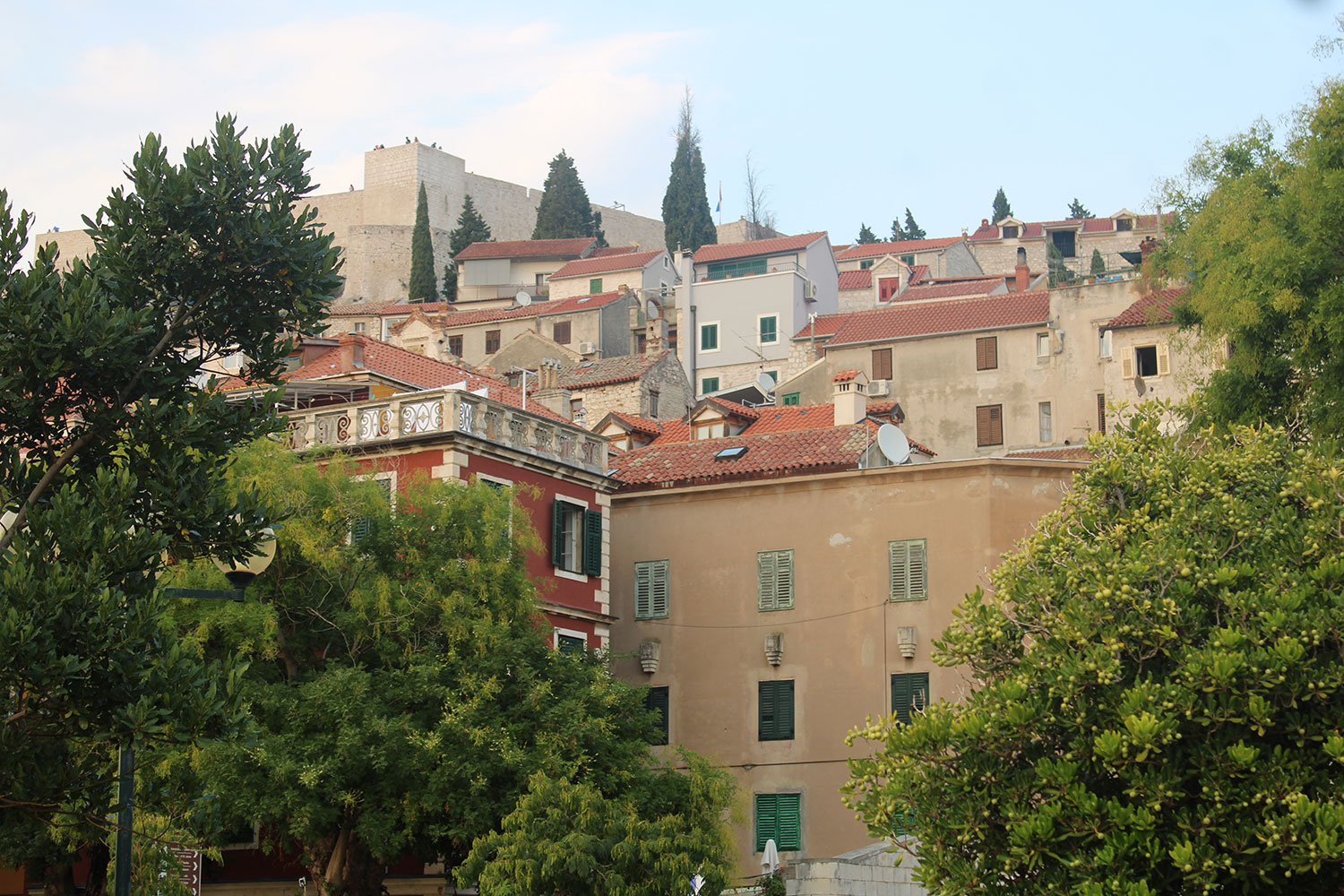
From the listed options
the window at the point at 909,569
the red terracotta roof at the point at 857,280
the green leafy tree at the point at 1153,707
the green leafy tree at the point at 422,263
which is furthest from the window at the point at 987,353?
the green leafy tree at the point at 422,263

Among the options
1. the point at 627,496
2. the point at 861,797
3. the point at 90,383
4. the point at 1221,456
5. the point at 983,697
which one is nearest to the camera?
the point at 90,383

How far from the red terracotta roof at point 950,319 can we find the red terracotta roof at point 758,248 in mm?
13359

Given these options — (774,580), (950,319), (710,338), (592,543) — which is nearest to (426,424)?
(592,543)

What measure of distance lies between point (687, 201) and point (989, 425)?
54.4 metres

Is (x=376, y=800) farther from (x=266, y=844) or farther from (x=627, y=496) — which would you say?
(x=627, y=496)

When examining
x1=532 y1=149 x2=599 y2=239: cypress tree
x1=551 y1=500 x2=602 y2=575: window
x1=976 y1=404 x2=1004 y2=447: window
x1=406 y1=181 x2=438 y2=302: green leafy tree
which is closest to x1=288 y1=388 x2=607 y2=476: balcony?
x1=551 y1=500 x2=602 y2=575: window

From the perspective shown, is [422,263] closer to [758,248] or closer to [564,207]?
[564,207]

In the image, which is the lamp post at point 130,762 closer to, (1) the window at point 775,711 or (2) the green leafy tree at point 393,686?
(2) the green leafy tree at point 393,686

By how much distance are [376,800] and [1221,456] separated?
15.0m

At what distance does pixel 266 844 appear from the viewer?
27.4 meters

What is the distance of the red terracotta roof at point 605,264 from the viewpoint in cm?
8931

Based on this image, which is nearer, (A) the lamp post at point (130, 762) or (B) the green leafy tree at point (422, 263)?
Answer: (A) the lamp post at point (130, 762)

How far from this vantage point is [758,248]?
260ft

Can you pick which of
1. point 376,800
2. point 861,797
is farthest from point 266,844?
point 861,797
